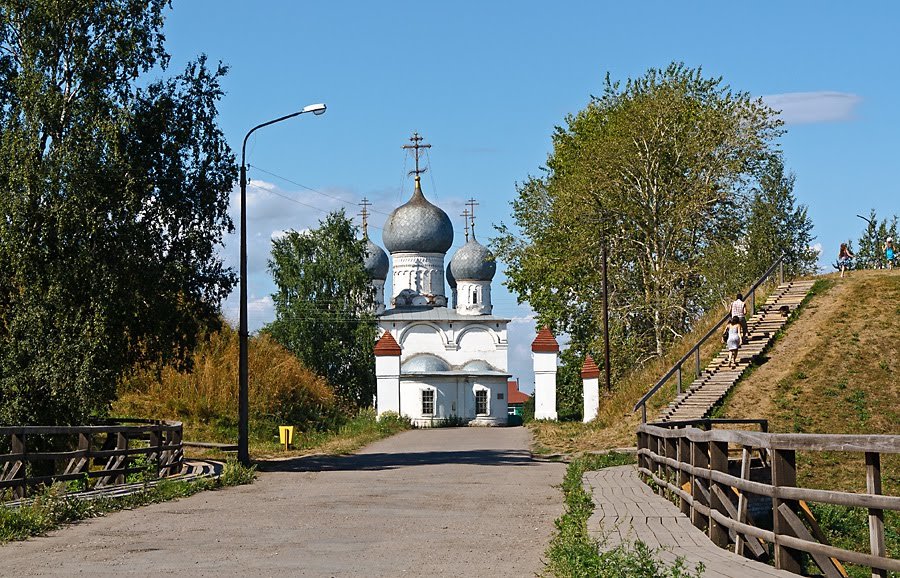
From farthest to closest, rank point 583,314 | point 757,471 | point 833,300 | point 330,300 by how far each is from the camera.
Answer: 1. point 330,300
2. point 583,314
3. point 833,300
4. point 757,471

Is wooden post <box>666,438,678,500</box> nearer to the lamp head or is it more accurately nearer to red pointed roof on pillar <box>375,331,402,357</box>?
the lamp head

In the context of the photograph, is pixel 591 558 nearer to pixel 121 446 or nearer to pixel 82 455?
pixel 82 455

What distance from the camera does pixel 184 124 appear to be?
25.6 m

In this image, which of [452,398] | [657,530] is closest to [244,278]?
[657,530]

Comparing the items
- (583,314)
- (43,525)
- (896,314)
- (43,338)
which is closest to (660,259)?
(583,314)

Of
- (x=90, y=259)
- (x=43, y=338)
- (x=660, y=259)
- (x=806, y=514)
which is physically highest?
(x=660, y=259)

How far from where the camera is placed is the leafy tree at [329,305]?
74.1 meters

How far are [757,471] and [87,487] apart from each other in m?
9.81

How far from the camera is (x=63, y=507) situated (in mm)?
13797

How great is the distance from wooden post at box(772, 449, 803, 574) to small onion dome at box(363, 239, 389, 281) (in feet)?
248

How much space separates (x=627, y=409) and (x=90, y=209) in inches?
764

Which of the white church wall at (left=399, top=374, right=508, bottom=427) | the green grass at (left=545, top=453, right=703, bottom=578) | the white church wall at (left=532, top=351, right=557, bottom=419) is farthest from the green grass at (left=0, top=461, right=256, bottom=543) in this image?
the white church wall at (left=399, top=374, right=508, bottom=427)

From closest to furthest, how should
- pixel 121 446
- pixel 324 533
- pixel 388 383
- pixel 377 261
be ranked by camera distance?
pixel 324 533 → pixel 121 446 → pixel 388 383 → pixel 377 261

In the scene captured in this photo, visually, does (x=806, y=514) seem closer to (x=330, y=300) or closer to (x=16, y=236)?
(x=16, y=236)
